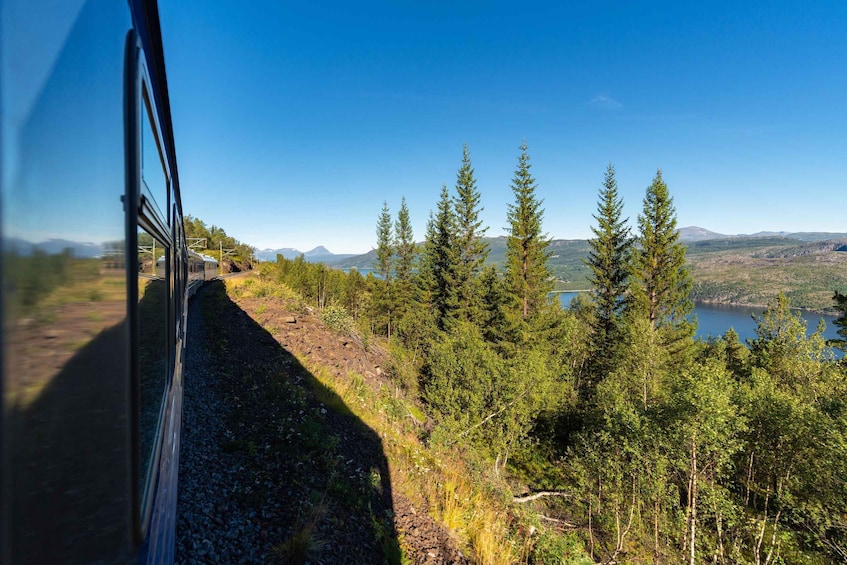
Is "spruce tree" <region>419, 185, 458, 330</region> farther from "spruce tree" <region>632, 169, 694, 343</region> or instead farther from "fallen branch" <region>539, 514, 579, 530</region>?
"fallen branch" <region>539, 514, 579, 530</region>

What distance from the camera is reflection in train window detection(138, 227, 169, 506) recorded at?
118 cm

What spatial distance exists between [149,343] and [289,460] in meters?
4.72

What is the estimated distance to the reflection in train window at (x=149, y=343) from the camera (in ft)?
3.88

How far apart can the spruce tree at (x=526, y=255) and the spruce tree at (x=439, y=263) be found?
5996 mm

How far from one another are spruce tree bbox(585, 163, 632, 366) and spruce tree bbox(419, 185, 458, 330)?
9.85 m

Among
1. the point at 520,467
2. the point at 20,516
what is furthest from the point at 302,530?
the point at 520,467

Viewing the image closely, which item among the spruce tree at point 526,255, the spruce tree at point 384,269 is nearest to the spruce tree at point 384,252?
the spruce tree at point 384,269

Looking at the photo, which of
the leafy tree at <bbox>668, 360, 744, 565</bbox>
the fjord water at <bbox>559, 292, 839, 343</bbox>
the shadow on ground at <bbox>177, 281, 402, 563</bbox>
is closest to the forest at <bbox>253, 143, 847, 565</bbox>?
the leafy tree at <bbox>668, 360, 744, 565</bbox>

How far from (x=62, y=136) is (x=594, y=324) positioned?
23364 millimetres

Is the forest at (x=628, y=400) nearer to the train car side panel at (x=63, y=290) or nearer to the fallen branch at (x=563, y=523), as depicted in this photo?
the fallen branch at (x=563, y=523)

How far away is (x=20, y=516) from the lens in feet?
1.51

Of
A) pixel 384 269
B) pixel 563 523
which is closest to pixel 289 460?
pixel 563 523

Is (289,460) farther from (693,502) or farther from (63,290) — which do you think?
(693,502)

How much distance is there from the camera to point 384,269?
32812 mm
